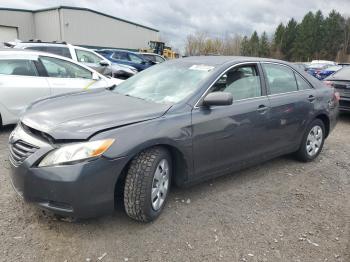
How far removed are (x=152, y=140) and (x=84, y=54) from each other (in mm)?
8556

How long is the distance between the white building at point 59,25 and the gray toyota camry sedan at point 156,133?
32.7m

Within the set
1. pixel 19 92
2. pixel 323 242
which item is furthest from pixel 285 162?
pixel 19 92

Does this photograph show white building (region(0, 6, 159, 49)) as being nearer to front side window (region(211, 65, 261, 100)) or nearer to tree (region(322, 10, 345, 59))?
front side window (region(211, 65, 261, 100))

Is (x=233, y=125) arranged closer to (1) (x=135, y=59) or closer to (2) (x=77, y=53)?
(2) (x=77, y=53)

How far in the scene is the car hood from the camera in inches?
106

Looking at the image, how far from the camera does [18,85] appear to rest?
18.9ft

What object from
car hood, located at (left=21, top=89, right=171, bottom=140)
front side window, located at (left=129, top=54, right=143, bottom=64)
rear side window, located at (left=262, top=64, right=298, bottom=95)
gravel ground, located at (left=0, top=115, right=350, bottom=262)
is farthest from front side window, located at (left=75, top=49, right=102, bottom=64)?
rear side window, located at (left=262, top=64, right=298, bottom=95)

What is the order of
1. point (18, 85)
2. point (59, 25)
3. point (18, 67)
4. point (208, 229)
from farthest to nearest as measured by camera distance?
point (59, 25) → point (18, 67) → point (18, 85) → point (208, 229)

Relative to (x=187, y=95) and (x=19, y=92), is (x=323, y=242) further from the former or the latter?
(x=19, y=92)

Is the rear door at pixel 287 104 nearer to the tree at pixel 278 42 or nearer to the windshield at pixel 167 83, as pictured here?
the windshield at pixel 167 83

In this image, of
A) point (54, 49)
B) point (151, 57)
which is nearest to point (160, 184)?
point (54, 49)

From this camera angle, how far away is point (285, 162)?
5059 mm

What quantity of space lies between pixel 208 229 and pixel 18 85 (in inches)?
170

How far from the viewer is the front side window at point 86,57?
10445mm
